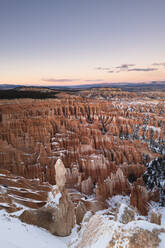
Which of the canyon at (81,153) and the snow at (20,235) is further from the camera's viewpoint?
the canyon at (81,153)

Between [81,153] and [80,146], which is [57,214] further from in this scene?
[80,146]

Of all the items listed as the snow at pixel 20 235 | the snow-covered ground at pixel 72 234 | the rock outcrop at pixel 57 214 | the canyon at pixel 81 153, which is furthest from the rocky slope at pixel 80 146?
the snow at pixel 20 235

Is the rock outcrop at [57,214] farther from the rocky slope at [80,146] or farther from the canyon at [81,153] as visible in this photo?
the rocky slope at [80,146]

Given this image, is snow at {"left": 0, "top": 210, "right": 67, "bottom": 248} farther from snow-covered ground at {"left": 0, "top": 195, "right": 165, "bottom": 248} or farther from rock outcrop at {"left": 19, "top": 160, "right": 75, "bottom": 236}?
rock outcrop at {"left": 19, "top": 160, "right": 75, "bottom": 236}

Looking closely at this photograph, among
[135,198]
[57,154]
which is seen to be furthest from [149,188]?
[57,154]

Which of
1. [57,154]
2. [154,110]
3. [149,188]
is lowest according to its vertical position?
[149,188]

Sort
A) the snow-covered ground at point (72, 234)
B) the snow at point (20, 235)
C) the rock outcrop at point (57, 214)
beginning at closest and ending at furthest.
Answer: the snow-covered ground at point (72, 234) < the snow at point (20, 235) < the rock outcrop at point (57, 214)

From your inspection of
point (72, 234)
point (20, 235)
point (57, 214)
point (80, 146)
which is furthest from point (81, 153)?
point (20, 235)

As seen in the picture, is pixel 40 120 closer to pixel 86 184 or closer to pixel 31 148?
pixel 31 148
